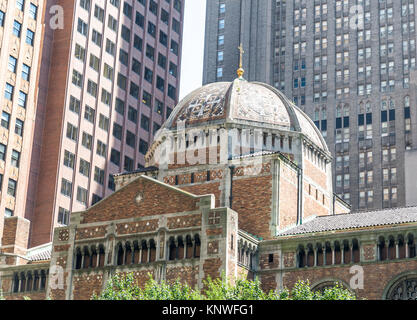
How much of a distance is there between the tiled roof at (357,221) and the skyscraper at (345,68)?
58.9m

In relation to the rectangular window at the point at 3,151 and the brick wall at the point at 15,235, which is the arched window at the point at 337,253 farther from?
the rectangular window at the point at 3,151

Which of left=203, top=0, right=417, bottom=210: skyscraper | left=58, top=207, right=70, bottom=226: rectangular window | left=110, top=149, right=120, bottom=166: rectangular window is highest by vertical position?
left=203, top=0, right=417, bottom=210: skyscraper

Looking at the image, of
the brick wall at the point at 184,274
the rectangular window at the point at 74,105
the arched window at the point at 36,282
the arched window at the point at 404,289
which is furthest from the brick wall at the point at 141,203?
the rectangular window at the point at 74,105

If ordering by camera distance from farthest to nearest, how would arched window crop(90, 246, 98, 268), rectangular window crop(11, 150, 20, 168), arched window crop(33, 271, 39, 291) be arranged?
1. rectangular window crop(11, 150, 20, 168)
2. arched window crop(33, 271, 39, 291)
3. arched window crop(90, 246, 98, 268)

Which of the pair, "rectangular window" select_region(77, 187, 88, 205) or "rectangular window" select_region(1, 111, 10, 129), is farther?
"rectangular window" select_region(77, 187, 88, 205)

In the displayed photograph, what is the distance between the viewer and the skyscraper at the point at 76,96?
7669 cm

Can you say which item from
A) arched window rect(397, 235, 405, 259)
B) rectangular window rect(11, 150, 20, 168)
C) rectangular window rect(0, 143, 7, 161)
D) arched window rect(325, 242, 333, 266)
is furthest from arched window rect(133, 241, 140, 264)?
rectangular window rect(11, 150, 20, 168)

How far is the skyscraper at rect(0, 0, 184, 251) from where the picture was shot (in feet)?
252

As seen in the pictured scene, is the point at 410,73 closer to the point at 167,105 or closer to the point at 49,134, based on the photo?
the point at 167,105

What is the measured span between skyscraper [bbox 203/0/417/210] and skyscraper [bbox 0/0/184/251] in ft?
95.2

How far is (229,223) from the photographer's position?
51562 mm

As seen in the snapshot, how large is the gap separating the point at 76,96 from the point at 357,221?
40.6 m

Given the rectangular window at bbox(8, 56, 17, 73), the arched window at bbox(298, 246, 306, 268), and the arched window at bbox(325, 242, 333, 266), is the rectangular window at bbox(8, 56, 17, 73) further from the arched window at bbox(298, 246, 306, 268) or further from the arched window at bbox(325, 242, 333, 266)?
the arched window at bbox(325, 242, 333, 266)

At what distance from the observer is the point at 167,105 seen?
10288 cm
